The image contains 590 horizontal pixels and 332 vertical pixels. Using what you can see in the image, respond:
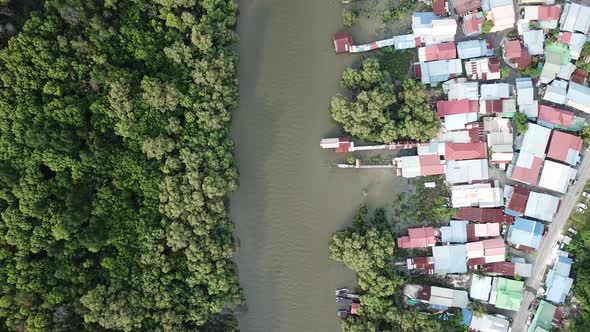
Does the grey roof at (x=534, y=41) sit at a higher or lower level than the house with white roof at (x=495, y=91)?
higher

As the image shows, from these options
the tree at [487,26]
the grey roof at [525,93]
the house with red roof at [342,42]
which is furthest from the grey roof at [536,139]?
the house with red roof at [342,42]

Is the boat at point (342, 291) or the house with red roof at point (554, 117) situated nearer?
the house with red roof at point (554, 117)

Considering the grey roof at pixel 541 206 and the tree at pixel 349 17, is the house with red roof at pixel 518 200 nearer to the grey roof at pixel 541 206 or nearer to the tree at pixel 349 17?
the grey roof at pixel 541 206

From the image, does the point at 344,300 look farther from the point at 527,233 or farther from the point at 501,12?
the point at 501,12

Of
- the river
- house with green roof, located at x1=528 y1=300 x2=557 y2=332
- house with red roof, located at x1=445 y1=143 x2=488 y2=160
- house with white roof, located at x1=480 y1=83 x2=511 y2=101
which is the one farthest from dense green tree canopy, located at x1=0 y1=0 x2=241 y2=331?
house with green roof, located at x1=528 y1=300 x2=557 y2=332

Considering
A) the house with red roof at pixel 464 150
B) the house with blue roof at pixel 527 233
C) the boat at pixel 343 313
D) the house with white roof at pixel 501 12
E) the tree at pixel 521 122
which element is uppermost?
the house with white roof at pixel 501 12

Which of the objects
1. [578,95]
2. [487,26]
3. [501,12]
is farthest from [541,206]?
[501,12]
